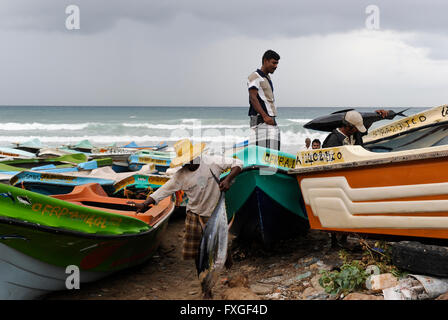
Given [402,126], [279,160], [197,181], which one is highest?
[402,126]

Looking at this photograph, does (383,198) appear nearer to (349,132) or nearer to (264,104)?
(349,132)

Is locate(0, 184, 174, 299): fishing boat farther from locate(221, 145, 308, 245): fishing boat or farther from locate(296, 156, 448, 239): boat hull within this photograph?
locate(296, 156, 448, 239): boat hull

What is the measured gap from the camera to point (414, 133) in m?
5.63

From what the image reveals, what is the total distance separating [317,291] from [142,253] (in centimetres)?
226

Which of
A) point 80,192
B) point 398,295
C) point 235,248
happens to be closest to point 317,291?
point 398,295

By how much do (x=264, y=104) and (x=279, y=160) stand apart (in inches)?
35.5

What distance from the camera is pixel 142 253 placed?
5.27 metres

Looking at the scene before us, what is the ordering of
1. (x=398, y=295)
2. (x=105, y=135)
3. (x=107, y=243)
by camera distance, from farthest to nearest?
(x=105, y=135) < (x=107, y=243) < (x=398, y=295)

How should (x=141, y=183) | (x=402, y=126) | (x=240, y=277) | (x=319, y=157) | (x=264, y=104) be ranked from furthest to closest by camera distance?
(x=141, y=183) < (x=402, y=126) < (x=264, y=104) < (x=240, y=277) < (x=319, y=157)

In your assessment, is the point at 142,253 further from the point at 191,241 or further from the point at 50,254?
Answer: the point at 50,254

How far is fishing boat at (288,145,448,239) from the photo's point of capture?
3709 millimetres

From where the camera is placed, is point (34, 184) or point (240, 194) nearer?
point (240, 194)

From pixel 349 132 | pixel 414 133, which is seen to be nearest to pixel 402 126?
pixel 414 133

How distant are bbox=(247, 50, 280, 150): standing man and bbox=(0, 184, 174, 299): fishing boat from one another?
1.97 metres
